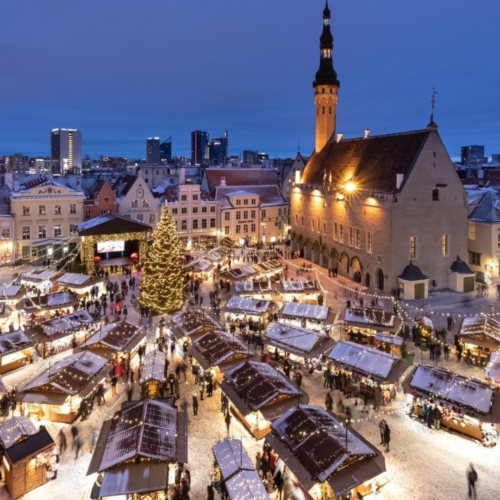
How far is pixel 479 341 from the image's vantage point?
2572cm

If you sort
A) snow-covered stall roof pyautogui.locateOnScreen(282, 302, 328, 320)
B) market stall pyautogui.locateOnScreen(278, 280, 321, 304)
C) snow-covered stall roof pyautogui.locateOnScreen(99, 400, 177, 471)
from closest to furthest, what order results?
snow-covered stall roof pyautogui.locateOnScreen(99, 400, 177, 471) → snow-covered stall roof pyautogui.locateOnScreen(282, 302, 328, 320) → market stall pyautogui.locateOnScreen(278, 280, 321, 304)

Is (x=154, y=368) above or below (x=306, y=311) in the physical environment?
below

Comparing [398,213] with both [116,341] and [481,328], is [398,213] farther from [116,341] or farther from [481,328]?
[116,341]

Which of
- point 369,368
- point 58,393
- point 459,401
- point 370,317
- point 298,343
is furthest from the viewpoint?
point 370,317

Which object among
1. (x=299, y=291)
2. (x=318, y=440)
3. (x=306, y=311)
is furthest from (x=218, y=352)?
(x=299, y=291)

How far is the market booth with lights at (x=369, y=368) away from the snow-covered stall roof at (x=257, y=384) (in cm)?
385

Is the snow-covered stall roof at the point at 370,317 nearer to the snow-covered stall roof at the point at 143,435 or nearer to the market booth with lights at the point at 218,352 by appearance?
the market booth with lights at the point at 218,352

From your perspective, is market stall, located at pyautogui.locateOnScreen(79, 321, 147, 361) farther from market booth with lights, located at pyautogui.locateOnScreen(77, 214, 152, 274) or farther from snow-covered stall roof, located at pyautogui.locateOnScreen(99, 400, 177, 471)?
market booth with lights, located at pyautogui.locateOnScreen(77, 214, 152, 274)

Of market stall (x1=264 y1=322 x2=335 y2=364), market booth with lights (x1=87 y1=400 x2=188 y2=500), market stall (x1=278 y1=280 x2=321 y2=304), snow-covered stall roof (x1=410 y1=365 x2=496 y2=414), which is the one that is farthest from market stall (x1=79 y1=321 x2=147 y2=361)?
snow-covered stall roof (x1=410 y1=365 x2=496 y2=414)

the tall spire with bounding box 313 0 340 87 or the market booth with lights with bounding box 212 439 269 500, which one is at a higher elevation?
the tall spire with bounding box 313 0 340 87

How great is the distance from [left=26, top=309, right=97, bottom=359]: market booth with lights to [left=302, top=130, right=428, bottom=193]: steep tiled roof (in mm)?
29105

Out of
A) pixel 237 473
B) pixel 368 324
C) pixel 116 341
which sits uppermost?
pixel 368 324

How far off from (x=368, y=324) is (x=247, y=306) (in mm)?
8771

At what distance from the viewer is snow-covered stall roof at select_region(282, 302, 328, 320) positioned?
29.8 metres
